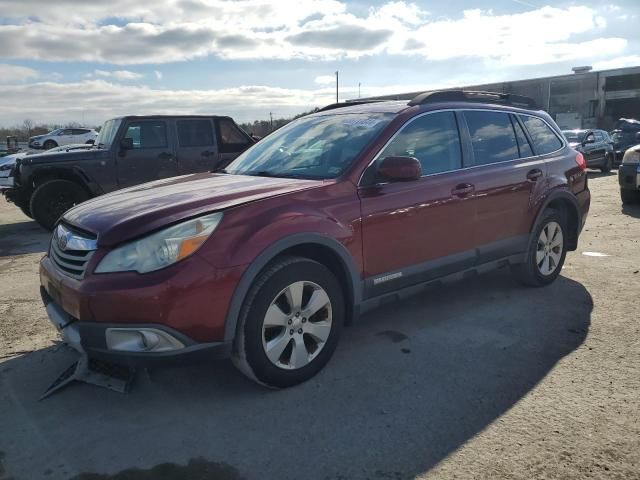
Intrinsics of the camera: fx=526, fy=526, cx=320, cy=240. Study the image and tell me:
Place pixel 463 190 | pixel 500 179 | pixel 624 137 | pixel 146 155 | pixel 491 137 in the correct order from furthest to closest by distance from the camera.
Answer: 1. pixel 624 137
2. pixel 146 155
3. pixel 491 137
4. pixel 500 179
5. pixel 463 190

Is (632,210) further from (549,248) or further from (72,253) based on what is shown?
(72,253)

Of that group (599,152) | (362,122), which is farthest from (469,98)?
(599,152)

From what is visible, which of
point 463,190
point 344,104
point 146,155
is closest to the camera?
point 463,190

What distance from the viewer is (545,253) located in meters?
5.09

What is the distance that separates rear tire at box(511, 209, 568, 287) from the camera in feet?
16.1

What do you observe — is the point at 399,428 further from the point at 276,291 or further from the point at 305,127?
the point at 305,127

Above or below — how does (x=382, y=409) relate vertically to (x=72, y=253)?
below

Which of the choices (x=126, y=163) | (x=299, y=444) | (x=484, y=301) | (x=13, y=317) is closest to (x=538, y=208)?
(x=484, y=301)

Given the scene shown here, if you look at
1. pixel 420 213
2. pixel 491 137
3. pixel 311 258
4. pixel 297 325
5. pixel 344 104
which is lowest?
pixel 297 325

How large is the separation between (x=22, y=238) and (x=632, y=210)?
10639mm

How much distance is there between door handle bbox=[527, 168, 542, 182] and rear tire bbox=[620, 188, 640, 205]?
624cm

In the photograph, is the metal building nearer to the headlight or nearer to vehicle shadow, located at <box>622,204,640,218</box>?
vehicle shadow, located at <box>622,204,640,218</box>

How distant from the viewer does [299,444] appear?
2.69 metres

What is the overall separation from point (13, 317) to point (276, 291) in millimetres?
2888
